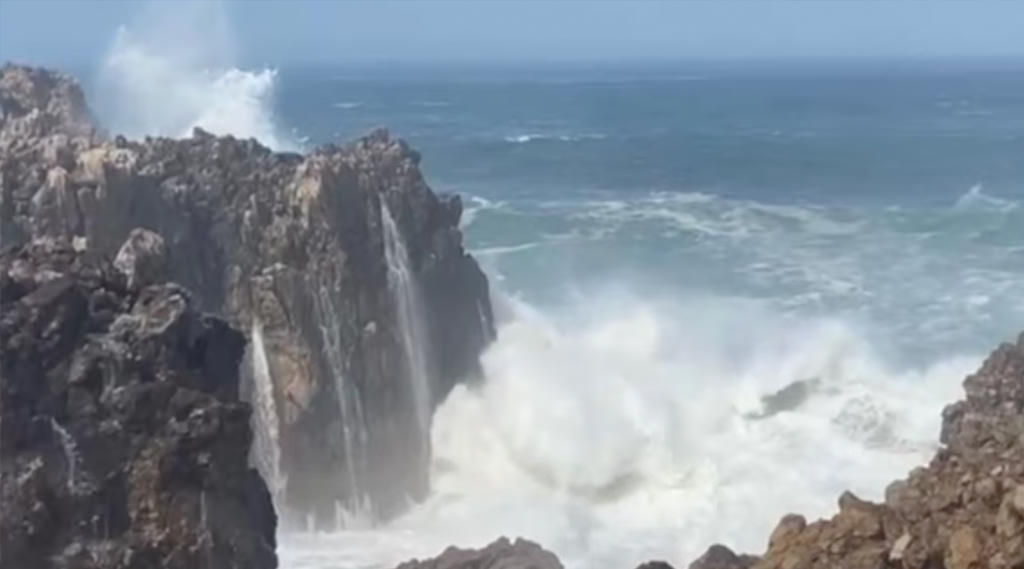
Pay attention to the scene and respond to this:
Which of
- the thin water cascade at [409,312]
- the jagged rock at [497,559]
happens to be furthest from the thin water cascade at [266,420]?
the jagged rock at [497,559]

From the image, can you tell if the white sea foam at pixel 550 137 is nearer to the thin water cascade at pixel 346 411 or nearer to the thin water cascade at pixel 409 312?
the thin water cascade at pixel 409 312

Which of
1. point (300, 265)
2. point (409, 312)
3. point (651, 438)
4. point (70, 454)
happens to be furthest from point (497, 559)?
point (651, 438)

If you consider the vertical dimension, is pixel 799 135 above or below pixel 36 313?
above

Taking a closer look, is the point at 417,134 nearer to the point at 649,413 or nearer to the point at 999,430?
the point at 649,413

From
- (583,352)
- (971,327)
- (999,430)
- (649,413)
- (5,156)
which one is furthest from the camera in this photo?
(971,327)

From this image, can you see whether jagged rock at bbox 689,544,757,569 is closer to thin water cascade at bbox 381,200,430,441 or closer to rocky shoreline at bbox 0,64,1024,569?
rocky shoreline at bbox 0,64,1024,569

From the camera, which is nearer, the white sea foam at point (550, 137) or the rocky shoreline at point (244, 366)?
the rocky shoreline at point (244, 366)

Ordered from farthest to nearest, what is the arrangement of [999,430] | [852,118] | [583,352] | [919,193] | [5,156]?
[852,118]
[919,193]
[583,352]
[5,156]
[999,430]

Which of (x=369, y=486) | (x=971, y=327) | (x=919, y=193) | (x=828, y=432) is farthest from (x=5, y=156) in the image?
(x=919, y=193)
